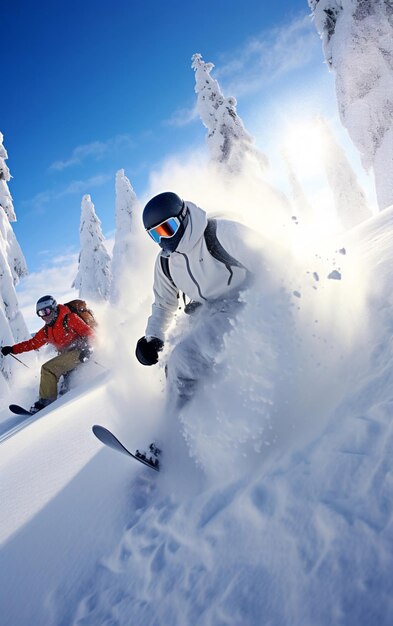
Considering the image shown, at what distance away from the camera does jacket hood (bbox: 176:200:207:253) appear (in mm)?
3133

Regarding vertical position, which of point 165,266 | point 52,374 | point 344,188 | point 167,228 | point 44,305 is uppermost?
point 44,305

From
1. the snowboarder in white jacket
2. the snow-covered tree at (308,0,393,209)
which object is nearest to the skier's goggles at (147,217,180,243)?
the snowboarder in white jacket

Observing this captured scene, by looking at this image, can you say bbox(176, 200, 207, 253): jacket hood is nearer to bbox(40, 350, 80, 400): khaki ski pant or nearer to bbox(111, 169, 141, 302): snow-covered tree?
bbox(40, 350, 80, 400): khaki ski pant

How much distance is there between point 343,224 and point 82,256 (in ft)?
69.8

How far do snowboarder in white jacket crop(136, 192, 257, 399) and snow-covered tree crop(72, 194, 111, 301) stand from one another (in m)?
26.6

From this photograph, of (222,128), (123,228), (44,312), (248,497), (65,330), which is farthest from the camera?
(123,228)

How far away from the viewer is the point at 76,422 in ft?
13.1

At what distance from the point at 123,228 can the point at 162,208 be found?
87.5 feet

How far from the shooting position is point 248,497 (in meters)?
1.73

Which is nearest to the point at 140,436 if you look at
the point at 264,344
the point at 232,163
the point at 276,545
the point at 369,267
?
the point at 264,344

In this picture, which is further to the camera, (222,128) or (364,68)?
(222,128)

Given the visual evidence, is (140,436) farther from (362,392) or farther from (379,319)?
(379,319)

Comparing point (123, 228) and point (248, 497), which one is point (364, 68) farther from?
point (123, 228)

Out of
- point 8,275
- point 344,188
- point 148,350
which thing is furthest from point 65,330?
point 344,188
